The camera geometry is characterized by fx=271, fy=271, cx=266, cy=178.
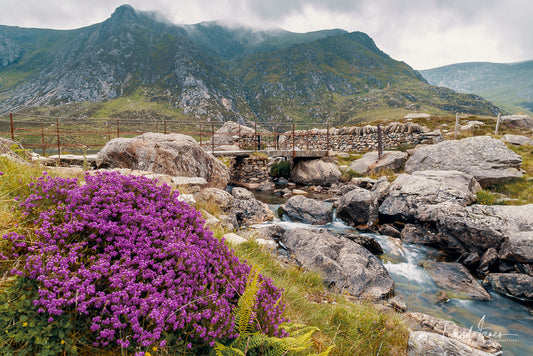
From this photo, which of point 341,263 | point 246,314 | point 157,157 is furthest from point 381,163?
point 246,314

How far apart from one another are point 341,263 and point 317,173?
15.9m

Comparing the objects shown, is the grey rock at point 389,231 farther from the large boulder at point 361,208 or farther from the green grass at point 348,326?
the green grass at point 348,326

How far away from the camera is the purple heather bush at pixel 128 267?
1.92m

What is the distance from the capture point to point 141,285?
212 cm

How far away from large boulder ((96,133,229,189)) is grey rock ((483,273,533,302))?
36.8 feet

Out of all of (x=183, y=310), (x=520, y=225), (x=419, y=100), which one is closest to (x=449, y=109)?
(x=419, y=100)

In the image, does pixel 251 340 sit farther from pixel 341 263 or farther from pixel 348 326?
pixel 341 263

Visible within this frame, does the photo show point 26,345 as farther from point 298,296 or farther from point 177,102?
point 177,102

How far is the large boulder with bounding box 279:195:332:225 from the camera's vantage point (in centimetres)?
1420

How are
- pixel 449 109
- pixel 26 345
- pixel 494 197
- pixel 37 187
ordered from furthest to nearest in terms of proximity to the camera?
pixel 449 109, pixel 494 197, pixel 37 187, pixel 26 345

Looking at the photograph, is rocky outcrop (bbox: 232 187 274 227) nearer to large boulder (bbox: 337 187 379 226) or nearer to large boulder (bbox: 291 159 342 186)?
large boulder (bbox: 337 187 379 226)

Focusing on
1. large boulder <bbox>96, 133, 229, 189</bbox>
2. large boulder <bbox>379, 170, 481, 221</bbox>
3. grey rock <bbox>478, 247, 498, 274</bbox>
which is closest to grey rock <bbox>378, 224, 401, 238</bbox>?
large boulder <bbox>379, 170, 481, 221</bbox>

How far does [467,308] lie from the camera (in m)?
7.46

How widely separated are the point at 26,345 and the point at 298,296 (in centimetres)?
322
